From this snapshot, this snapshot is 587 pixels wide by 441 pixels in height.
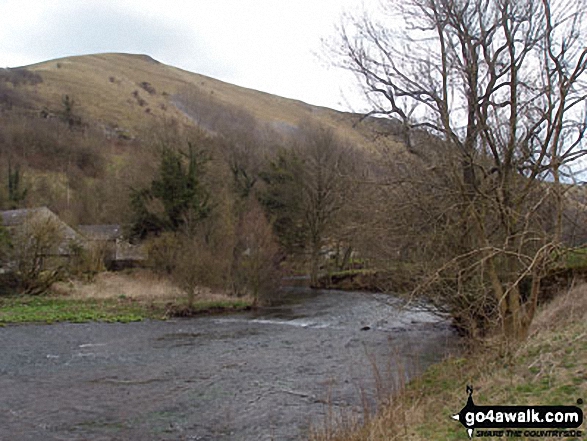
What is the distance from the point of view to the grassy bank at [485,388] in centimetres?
598

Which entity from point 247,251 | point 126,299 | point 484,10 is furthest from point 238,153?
point 484,10

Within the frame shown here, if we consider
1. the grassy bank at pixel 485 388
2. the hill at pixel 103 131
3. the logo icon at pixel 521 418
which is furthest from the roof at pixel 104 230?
the logo icon at pixel 521 418

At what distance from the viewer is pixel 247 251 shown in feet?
98.9

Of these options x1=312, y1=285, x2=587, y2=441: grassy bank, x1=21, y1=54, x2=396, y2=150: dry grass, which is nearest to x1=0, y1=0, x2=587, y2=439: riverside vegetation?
x1=312, y1=285, x2=587, y2=441: grassy bank

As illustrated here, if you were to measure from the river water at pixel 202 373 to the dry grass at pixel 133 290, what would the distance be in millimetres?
5067

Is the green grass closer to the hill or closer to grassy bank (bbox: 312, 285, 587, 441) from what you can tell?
the hill

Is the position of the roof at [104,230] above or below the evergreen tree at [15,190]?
below

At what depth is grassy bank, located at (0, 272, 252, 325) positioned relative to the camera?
21.4 m

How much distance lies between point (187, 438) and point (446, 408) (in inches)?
151

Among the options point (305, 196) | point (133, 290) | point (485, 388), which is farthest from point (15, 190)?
point (485, 388)

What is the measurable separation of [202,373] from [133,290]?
16.5 meters

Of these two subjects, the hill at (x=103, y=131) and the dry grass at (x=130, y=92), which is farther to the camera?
the dry grass at (x=130, y=92)

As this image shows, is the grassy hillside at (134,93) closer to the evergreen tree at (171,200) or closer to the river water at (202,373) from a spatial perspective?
the evergreen tree at (171,200)

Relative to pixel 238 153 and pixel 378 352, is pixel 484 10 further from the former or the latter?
pixel 238 153
